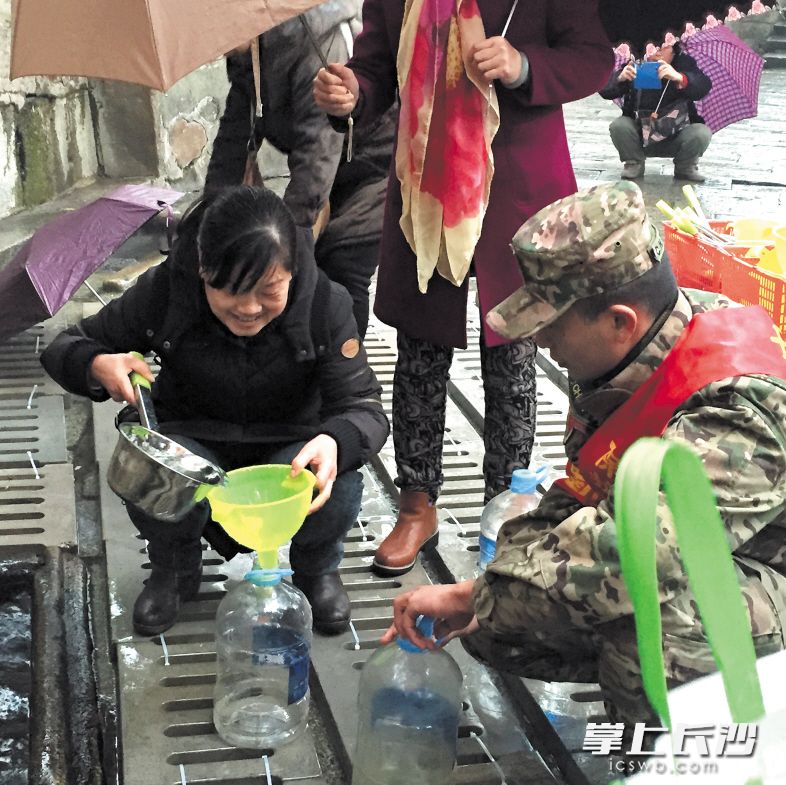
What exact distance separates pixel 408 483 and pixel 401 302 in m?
0.53

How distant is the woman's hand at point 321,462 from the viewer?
2.67m

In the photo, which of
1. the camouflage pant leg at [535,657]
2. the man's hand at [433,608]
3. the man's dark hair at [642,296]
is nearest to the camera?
the man's dark hair at [642,296]

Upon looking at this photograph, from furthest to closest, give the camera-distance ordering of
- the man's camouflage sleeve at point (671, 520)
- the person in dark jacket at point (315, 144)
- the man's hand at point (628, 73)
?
the man's hand at point (628, 73) → the person in dark jacket at point (315, 144) → the man's camouflage sleeve at point (671, 520)

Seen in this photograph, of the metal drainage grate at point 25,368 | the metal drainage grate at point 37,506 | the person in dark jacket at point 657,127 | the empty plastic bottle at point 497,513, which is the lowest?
the person in dark jacket at point 657,127

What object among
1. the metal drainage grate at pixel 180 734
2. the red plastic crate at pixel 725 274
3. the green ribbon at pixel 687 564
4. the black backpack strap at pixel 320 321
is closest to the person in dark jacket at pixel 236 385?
the black backpack strap at pixel 320 321

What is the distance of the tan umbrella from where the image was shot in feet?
9.56

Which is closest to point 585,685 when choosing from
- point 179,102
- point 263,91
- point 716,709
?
point 716,709

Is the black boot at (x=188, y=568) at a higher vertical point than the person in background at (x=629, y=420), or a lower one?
lower

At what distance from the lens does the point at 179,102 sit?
23.3 ft

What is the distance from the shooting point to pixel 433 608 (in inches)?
89.4

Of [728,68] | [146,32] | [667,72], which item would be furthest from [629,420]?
[728,68]

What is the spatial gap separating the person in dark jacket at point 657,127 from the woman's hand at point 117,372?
22.3 ft

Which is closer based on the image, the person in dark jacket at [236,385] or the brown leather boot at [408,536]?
the person in dark jacket at [236,385]

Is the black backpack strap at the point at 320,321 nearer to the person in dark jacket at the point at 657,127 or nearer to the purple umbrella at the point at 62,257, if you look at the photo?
the purple umbrella at the point at 62,257
